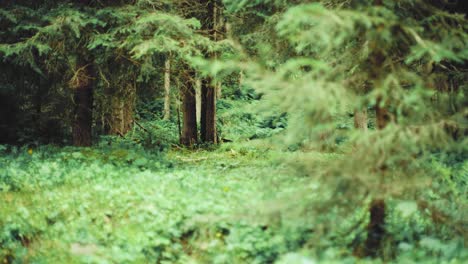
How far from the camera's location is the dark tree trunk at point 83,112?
473 inches

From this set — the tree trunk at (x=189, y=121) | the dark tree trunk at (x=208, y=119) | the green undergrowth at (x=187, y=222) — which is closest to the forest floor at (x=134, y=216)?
the green undergrowth at (x=187, y=222)

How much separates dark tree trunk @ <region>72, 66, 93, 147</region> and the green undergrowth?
401 centimetres

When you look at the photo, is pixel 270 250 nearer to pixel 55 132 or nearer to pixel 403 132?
pixel 403 132

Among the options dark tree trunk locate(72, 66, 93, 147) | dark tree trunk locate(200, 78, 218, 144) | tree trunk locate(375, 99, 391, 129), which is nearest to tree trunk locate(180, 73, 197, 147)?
dark tree trunk locate(200, 78, 218, 144)

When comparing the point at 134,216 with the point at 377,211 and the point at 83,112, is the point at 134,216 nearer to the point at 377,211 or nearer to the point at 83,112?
the point at 377,211

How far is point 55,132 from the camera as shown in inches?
551

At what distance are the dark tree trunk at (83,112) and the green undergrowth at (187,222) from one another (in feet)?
13.2

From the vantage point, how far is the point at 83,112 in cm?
1206

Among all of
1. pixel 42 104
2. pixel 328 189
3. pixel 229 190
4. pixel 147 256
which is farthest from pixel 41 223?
pixel 42 104

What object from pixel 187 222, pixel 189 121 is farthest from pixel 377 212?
pixel 189 121

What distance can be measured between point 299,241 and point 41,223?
12.3 feet

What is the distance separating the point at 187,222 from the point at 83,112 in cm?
750

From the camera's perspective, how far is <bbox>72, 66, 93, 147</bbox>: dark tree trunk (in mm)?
12016

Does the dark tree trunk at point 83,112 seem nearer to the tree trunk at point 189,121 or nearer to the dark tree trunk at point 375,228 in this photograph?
the tree trunk at point 189,121
